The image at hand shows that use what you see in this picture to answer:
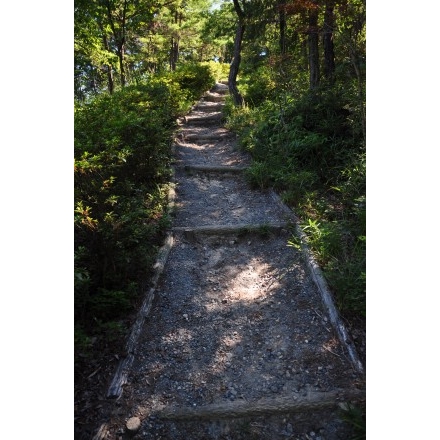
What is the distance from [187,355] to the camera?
2889 millimetres

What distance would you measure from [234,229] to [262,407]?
102 inches

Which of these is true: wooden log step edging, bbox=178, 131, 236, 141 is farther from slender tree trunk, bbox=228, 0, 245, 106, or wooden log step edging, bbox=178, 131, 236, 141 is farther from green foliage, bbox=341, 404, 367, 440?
green foliage, bbox=341, 404, 367, 440

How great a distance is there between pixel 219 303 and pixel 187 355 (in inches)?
30.1

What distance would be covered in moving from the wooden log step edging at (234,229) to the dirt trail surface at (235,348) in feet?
0.05

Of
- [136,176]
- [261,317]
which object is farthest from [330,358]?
[136,176]

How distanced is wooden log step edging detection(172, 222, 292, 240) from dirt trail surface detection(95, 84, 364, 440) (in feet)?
0.05

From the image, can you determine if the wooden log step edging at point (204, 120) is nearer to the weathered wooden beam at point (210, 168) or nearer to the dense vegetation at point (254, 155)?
the dense vegetation at point (254, 155)

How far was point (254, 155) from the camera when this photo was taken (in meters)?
7.01

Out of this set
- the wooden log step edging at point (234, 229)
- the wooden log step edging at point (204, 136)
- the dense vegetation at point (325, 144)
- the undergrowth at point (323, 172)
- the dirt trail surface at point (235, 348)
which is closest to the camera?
the dirt trail surface at point (235, 348)

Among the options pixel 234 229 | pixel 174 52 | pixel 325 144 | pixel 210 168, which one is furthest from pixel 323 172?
pixel 174 52

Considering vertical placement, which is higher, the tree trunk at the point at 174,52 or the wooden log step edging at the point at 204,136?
the tree trunk at the point at 174,52

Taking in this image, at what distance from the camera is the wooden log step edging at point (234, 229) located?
460 cm

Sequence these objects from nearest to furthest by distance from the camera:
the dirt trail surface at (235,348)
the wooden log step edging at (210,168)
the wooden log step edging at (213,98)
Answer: the dirt trail surface at (235,348)
the wooden log step edging at (210,168)
the wooden log step edging at (213,98)

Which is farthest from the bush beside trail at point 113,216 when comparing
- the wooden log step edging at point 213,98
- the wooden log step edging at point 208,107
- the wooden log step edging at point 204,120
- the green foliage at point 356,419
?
the wooden log step edging at point 213,98
